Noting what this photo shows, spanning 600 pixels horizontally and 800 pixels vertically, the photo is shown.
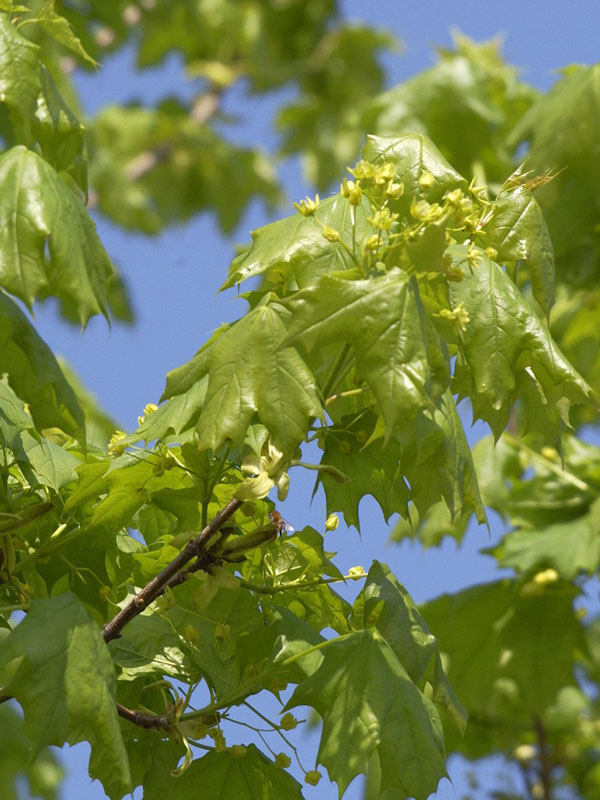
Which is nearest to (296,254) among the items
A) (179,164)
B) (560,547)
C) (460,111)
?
(560,547)

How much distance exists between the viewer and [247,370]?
151 centimetres

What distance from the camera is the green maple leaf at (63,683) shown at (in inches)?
56.4

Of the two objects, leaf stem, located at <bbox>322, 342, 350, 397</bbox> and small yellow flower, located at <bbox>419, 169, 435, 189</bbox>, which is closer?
leaf stem, located at <bbox>322, 342, 350, 397</bbox>

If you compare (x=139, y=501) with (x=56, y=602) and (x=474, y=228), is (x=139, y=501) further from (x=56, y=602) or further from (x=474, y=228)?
(x=474, y=228)

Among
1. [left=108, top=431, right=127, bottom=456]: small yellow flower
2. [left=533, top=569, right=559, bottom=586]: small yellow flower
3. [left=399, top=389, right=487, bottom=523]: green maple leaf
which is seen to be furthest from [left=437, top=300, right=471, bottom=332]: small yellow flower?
[left=533, top=569, right=559, bottom=586]: small yellow flower

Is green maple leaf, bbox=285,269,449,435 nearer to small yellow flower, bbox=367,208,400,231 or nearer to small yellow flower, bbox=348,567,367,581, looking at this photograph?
small yellow flower, bbox=367,208,400,231

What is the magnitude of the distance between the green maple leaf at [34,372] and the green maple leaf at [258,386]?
17 centimetres

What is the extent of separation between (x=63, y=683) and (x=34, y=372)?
381 mm

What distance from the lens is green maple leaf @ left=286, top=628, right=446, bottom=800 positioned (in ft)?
5.23

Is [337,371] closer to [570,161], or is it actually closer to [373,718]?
[373,718]

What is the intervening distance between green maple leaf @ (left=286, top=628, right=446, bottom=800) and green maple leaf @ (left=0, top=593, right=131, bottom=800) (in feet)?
0.94

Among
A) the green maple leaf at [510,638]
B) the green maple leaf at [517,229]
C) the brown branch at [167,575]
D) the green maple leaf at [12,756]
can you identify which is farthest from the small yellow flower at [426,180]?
the green maple leaf at [12,756]

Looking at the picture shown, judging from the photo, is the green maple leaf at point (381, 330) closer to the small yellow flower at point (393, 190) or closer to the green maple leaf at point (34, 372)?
the small yellow flower at point (393, 190)

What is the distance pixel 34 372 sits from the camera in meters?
1.51
